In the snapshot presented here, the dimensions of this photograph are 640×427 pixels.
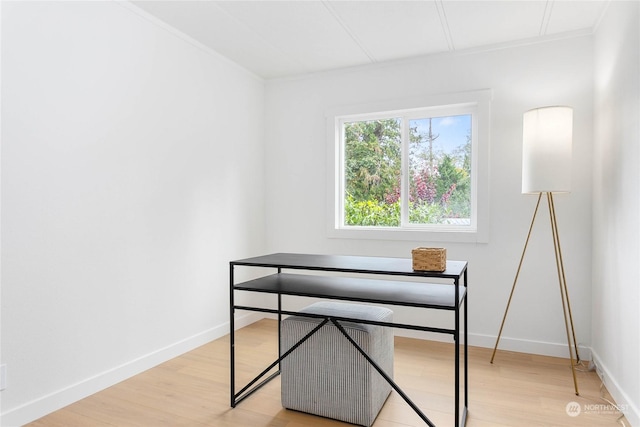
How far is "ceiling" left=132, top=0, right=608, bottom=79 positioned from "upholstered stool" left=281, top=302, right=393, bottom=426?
1954mm

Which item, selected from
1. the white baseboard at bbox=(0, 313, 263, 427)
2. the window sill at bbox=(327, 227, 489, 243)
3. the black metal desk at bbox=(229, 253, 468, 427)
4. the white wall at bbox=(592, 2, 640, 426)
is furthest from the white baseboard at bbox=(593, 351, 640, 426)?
the white baseboard at bbox=(0, 313, 263, 427)

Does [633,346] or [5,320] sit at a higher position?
[5,320]

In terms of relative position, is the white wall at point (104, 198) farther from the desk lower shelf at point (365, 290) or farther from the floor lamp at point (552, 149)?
the floor lamp at point (552, 149)

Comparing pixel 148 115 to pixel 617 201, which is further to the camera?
pixel 148 115

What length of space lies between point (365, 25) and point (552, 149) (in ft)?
4.99

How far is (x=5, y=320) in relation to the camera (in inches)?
77.2

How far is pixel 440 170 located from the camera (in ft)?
11.4

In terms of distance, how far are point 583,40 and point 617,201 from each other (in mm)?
1326

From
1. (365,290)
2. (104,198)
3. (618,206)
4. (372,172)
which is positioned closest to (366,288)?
(365,290)

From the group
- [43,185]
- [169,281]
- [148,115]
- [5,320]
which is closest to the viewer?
[5,320]

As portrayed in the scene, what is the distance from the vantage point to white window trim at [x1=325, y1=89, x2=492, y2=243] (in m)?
3.17

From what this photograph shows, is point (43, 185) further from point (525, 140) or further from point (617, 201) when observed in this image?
point (617, 201)

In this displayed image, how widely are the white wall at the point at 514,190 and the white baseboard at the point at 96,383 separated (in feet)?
4.90

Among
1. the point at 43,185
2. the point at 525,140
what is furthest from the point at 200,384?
the point at 525,140
